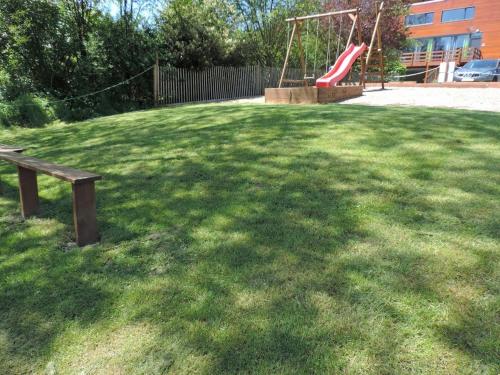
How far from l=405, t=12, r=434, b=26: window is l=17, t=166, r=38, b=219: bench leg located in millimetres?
45678

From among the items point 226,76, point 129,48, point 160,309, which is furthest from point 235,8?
point 160,309

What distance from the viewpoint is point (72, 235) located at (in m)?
3.44

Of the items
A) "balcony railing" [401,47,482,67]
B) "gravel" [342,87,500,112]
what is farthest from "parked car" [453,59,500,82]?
"gravel" [342,87,500,112]

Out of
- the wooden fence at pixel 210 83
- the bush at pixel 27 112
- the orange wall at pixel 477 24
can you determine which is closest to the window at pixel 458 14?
the orange wall at pixel 477 24

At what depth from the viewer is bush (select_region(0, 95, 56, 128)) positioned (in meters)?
12.1

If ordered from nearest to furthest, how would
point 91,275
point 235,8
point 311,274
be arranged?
point 311,274 → point 91,275 → point 235,8

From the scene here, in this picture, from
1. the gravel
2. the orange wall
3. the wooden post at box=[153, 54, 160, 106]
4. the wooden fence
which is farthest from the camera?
the orange wall

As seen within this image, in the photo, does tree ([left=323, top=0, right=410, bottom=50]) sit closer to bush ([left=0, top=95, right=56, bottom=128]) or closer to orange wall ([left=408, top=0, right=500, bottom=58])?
orange wall ([left=408, top=0, right=500, bottom=58])

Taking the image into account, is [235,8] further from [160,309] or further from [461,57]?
[160,309]

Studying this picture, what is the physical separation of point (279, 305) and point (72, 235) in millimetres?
2084

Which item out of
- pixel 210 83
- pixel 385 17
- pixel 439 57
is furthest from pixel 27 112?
pixel 439 57

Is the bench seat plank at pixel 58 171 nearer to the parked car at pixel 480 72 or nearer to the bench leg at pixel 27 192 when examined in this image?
the bench leg at pixel 27 192

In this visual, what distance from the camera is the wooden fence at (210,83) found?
596 inches

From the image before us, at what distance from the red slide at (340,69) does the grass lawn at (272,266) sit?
266 inches
